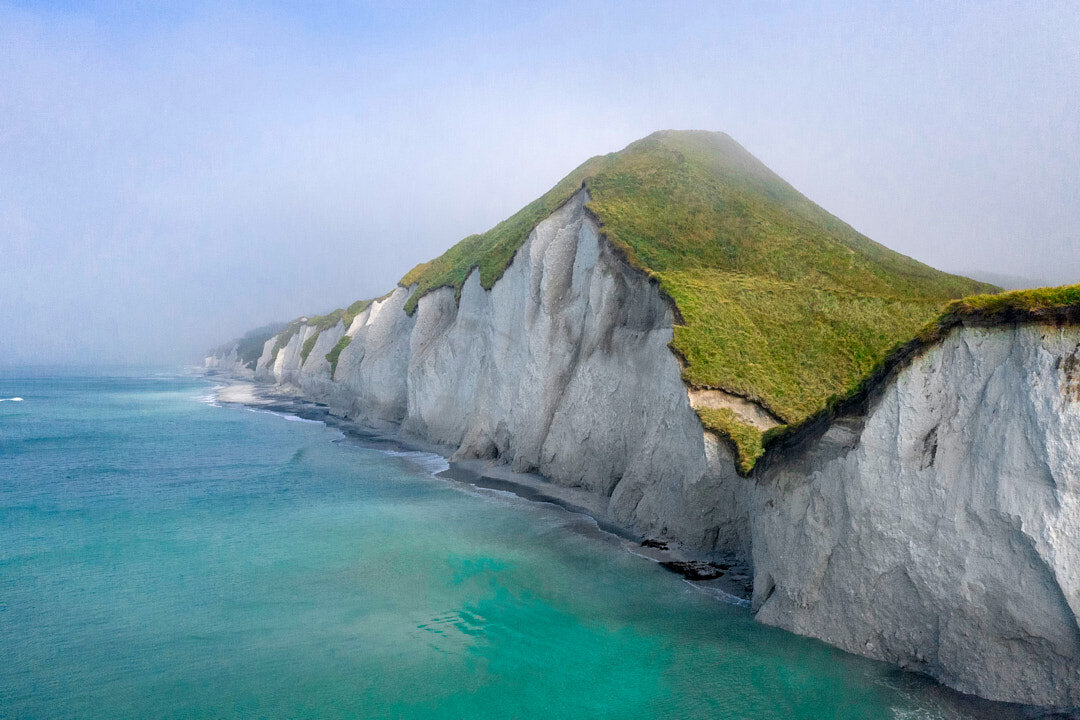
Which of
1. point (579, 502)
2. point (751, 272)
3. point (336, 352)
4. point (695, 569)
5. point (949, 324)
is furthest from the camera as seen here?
point (336, 352)

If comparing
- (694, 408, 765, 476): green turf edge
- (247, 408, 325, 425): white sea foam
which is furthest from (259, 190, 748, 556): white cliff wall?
(247, 408, 325, 425): white sea foam

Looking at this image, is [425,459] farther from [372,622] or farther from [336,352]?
[336,352]

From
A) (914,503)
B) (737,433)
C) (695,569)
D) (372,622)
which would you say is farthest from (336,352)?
(914,503)

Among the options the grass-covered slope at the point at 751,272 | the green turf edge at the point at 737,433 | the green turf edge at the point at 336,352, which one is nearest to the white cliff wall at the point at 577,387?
the green turf edge at the point at 737,433

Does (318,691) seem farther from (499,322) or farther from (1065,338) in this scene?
(499,322)

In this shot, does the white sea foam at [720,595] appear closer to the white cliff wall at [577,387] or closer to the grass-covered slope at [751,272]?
the white cliff wall at [577,387]

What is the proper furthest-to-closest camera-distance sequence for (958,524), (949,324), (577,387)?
1. (577,387)
2. (949,324)
3. (958,524)

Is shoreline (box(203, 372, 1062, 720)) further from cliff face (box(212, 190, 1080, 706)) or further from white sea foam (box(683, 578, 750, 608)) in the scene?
cliff face (box(212, 190, 1080, 706))

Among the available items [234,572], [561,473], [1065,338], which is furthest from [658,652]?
[561,473]
